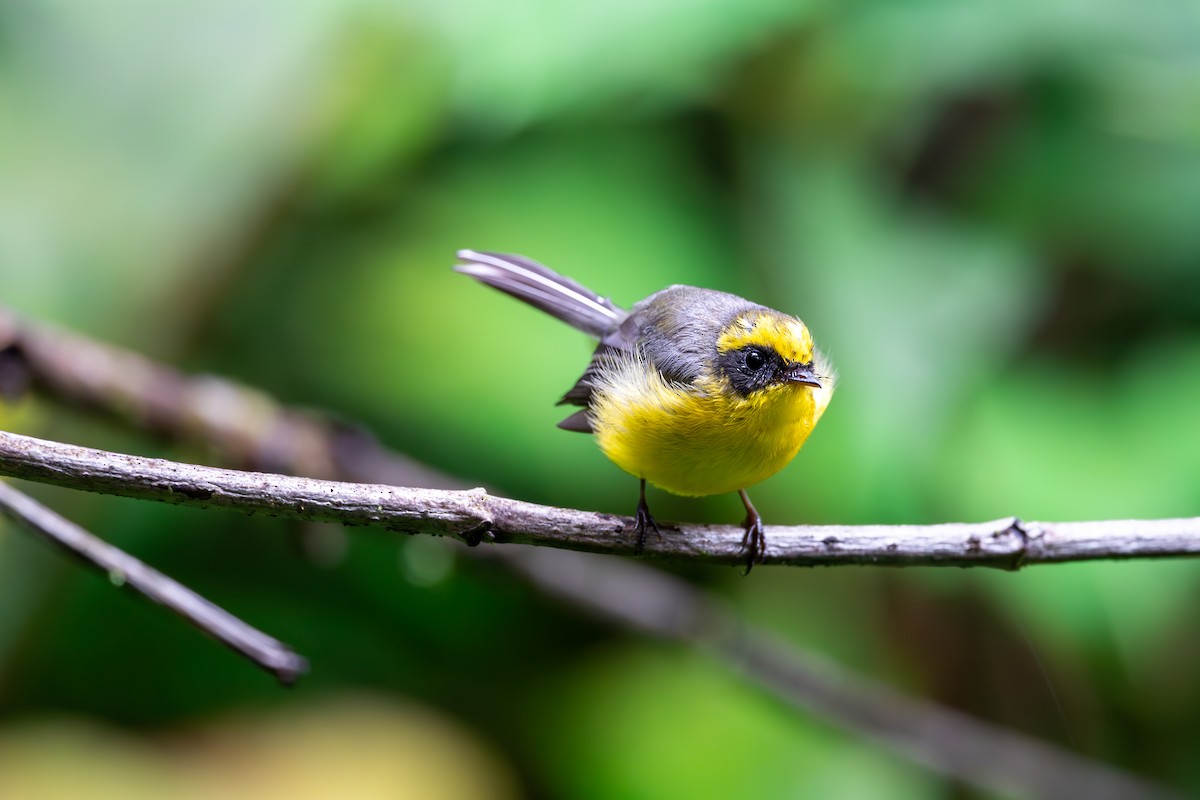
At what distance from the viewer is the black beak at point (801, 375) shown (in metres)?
2.02

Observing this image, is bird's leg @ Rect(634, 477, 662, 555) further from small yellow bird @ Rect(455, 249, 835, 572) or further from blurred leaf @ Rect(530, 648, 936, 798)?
blurred leaf @ Rect(530, 648, 936, 798)

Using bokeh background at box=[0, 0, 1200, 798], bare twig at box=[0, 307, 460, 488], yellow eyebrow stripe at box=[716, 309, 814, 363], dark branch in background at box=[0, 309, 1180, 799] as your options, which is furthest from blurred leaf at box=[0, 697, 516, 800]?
yellow eyebrow stripe at box=[716, 309, 814, 363]

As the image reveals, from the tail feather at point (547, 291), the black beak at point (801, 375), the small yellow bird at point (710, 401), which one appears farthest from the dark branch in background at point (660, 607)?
the black beak at point (801, 375)

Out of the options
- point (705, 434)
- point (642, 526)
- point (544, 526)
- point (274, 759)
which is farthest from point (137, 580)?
point (274, 759)

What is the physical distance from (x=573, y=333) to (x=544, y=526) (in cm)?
214

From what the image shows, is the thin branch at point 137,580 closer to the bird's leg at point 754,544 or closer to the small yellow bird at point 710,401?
the small yellow bird at point 710,401

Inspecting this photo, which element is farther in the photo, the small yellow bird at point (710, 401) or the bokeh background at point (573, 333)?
the bokeh background at point (573, 333)

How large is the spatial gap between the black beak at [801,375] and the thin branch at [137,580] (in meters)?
1.06

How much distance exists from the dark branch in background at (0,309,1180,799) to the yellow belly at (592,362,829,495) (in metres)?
1.05

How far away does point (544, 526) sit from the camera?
1651 mm

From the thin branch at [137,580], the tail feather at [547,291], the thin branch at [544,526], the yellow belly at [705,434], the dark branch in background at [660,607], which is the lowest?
the thin branch at [137,580]

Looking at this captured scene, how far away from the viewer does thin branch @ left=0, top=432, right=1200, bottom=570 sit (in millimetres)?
1441

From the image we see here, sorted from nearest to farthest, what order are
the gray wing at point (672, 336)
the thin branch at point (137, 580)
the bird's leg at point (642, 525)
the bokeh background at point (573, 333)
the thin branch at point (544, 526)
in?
the thin branch at point (544, 526)
the thin branch at point (137, 580)
the bird's leg at point (642, 525)
the gray wing at point (672, 336)
the bokeh background at point (573, 333)

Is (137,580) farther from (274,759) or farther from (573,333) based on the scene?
(573,333)
